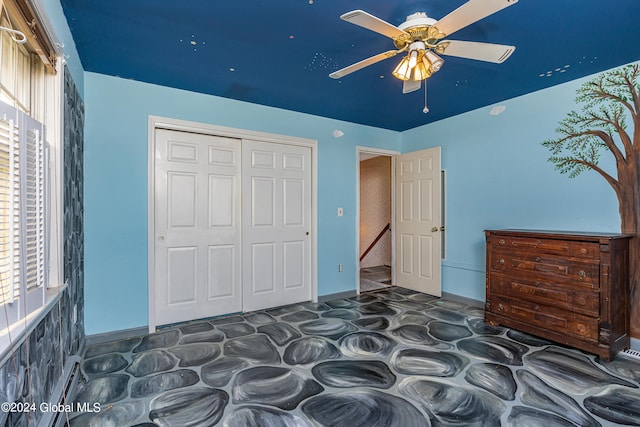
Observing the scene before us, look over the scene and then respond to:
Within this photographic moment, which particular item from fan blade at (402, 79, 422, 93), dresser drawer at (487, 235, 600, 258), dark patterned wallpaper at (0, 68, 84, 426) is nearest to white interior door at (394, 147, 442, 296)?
dresser drawer at (487, 235, 600, 258)

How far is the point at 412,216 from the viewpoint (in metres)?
4.47

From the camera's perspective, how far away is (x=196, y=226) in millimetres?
3289

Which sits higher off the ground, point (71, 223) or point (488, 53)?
point (488, 53)

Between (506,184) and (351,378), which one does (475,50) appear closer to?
(506,184)

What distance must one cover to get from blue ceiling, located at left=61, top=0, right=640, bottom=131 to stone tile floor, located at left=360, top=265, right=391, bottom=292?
276 centimetres

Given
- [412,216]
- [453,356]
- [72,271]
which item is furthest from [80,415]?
[412,216]

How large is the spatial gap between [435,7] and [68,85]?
247 centimetres

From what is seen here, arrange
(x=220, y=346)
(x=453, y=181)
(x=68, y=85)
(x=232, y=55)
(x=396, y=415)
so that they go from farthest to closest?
(x=453, y=181) → (x=220, y=346) → (x=232, y=55) → (x=68, y=85) → (x=396, y=415)

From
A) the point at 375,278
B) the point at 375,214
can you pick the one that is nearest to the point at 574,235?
the point at 375,278

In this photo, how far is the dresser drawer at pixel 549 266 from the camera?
8.14ft

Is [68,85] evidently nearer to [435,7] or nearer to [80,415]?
[80,415]

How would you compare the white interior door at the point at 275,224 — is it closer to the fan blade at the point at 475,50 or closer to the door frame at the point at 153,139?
the door frame at the point at 153,139

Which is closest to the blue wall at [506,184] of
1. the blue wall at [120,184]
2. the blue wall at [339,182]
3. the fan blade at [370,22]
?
the blue wall at [339,182]

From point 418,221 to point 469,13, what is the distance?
10.2 feet
